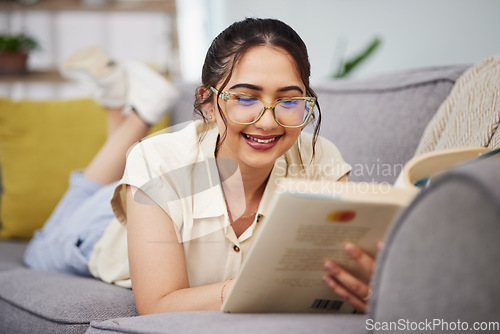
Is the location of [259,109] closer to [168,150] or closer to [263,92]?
[263,92]

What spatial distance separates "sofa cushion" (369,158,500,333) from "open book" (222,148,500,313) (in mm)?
66

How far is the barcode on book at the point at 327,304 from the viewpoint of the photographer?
0.85 m

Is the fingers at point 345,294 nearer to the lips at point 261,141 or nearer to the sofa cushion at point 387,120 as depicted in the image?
the lips at point 261,141

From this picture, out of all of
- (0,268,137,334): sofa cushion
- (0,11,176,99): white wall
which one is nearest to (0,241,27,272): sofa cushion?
(0,268,137,334): sofa cushion

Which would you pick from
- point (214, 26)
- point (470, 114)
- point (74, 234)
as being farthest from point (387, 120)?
point (214, 26)

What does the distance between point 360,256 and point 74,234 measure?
3.47ft

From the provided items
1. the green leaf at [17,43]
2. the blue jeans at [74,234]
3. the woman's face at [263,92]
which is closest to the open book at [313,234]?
the woman's face at [263,92]

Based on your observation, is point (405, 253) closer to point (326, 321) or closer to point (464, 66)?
point (326, 321)

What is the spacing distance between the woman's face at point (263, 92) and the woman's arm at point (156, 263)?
0.19 metres

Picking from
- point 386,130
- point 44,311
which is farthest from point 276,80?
point 44,311

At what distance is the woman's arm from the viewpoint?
0.94 meters

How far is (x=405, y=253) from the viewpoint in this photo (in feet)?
1.92

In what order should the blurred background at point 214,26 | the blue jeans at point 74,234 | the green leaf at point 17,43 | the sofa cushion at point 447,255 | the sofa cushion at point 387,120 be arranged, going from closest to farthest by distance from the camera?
the sofa cushion at point 447,255, the sofa cushion at point 387,120, the blue jeans at point 74,234, the blurred background at point 214,26, the green leaf at point 17,43

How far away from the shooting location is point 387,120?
1.37 metres
